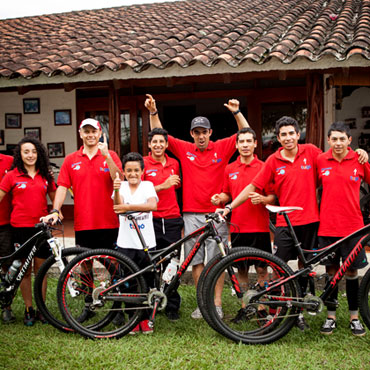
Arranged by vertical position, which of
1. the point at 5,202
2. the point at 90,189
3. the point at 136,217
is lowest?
the point at 136,217

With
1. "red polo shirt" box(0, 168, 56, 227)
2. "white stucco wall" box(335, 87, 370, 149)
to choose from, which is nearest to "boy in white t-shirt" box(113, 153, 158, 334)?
"red polo shirt" box(0, 168, 56, 227)

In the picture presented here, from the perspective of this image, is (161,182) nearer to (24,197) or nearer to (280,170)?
(280,170)

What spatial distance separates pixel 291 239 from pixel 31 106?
7.30 metres

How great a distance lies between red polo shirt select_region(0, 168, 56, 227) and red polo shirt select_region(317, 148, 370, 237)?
2504mm

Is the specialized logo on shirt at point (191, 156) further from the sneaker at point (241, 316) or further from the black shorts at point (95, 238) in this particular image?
the sneaker at point (241, 316)

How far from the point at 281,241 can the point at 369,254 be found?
2.70 m

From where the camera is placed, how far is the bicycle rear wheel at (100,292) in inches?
137

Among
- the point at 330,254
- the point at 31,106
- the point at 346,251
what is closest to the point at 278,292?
the point at 330,254

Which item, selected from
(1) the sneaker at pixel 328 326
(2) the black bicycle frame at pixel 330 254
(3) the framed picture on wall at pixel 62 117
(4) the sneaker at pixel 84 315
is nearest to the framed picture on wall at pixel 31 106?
(3) the framed picture on wall at pixel 62 117

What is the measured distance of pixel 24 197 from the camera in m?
3.83

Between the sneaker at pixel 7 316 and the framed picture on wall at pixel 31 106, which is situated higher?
the framed picture on wall at pixel 31 106

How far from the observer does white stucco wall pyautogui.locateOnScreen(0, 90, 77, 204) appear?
8930 millimetres

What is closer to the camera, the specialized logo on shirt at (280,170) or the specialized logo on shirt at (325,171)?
the specialized logo on shirt at (325,171)

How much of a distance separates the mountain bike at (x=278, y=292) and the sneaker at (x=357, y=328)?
22cm
